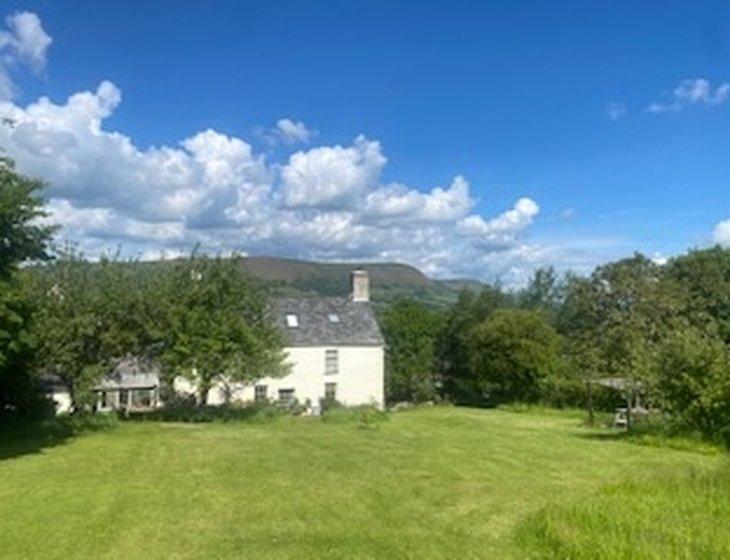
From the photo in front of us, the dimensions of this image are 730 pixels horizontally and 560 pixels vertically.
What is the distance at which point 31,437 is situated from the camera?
89.9 ft

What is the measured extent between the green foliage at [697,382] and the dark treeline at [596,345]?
36 mm

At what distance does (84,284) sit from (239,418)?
971 centimetres

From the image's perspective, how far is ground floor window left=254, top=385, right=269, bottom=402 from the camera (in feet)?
154

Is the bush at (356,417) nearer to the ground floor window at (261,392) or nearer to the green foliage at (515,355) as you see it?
the ground floor window at (261,392)

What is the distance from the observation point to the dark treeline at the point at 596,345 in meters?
26.7

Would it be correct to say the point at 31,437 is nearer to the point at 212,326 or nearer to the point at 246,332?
the point at 212,326

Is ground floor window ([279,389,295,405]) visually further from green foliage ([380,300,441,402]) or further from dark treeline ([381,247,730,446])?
green foliage ([380,300,441,402])

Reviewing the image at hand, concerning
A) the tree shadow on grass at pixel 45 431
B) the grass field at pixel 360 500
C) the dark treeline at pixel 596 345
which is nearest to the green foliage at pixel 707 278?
the dark treeline at pixel 596 345

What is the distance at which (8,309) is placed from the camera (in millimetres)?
21969

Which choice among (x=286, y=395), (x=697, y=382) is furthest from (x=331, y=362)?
(x=697, y=382)

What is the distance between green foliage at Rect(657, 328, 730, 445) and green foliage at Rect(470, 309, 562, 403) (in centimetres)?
2326

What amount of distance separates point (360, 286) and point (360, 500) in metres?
41.6

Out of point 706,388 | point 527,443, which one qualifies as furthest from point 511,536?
point 706,388

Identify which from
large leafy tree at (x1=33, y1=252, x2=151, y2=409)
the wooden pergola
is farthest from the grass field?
the wooden pergola
